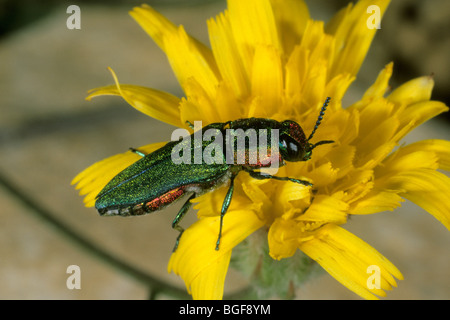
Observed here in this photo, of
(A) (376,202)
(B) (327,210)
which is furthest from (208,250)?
(A) (376,202)

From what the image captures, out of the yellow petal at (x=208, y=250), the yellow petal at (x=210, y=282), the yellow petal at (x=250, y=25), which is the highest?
the yellow petal at (x=250, y=25)

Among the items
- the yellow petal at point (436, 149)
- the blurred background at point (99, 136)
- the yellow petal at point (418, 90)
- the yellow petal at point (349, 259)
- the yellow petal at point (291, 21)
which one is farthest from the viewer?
the blurred background at point (99, 136)

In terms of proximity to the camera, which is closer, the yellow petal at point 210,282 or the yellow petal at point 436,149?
the yellow petal at point 210,282

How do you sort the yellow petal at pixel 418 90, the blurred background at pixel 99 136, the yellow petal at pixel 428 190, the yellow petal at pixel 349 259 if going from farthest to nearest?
the blurred background at pixel 99 136
the yellow petal at pixel 418 90
the yellow petal at pixel 428 190
the yellow petal at pixel 349 259

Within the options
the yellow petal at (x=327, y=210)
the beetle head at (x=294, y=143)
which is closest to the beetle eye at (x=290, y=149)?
the beetle head at (x=294, y=143)

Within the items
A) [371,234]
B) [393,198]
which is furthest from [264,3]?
[371,234]

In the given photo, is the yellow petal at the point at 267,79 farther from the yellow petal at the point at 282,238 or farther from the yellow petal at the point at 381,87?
the yellow petal at the point at 282,238

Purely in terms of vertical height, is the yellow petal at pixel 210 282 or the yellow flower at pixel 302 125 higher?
the yellow flower at pixel 302 125

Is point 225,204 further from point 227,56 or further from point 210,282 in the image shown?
point 227,56

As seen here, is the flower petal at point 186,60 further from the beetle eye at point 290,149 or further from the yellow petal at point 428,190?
the yellow petal at point 428,190
